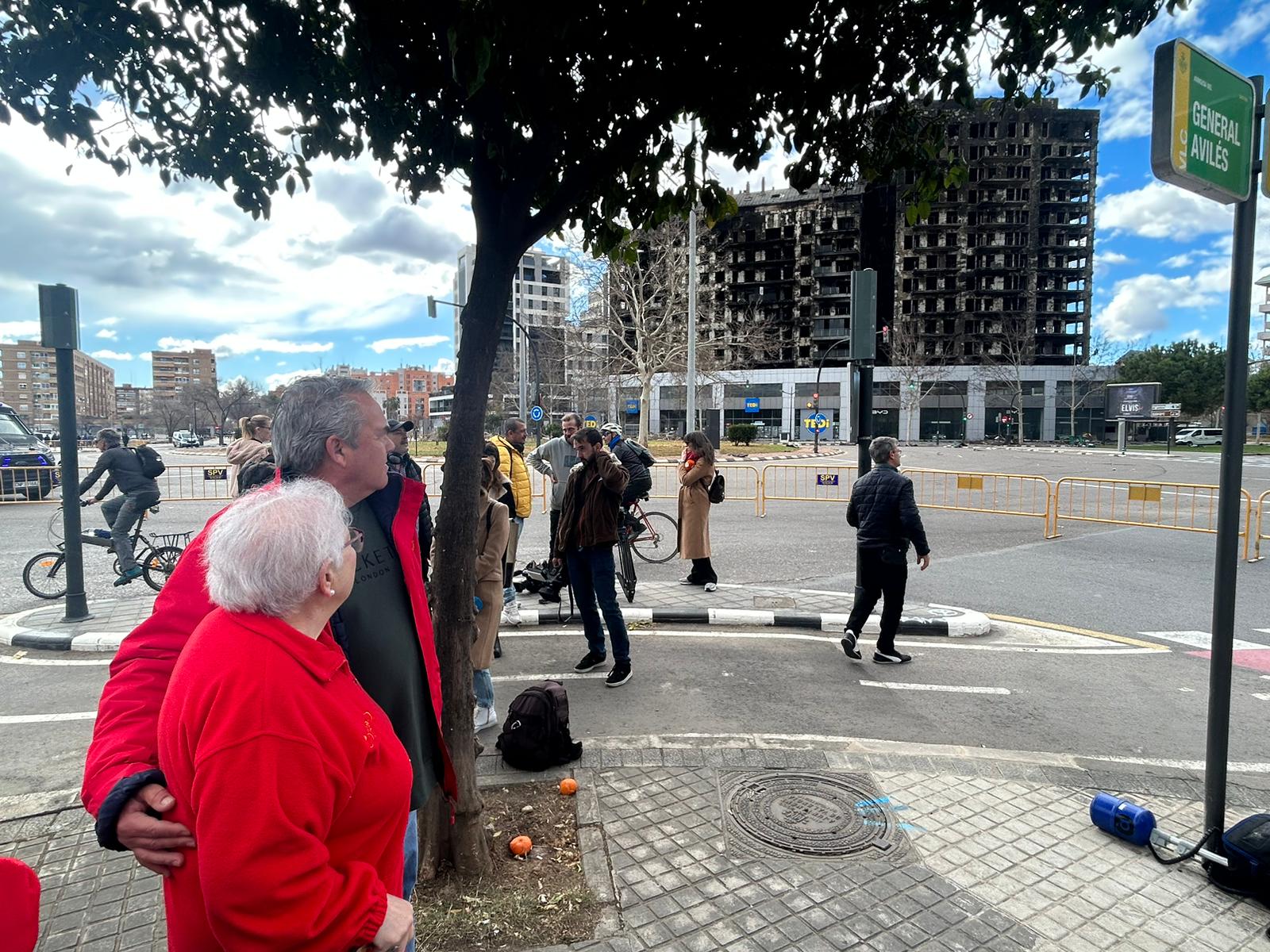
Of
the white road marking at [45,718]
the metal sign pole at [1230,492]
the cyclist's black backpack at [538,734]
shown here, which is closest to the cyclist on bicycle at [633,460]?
the cyclist's black backpack at [538,734]

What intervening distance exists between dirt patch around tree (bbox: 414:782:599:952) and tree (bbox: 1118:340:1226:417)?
246 feet

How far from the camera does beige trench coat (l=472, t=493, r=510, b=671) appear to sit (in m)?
4.63

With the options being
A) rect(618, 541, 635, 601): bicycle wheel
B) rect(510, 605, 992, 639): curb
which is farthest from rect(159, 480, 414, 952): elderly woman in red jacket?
rect(618, 541, 635, 601): bicycle wheel

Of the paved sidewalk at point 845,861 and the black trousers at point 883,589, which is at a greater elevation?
the black trousers at point 883,589

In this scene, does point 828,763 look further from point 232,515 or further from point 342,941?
point 232,515

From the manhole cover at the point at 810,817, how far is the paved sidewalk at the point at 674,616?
3212 mm

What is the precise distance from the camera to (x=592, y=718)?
475 centimetres

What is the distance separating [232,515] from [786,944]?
2412mm

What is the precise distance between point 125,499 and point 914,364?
7100 centimetres

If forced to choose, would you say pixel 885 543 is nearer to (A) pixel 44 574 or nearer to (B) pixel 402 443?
(B) pixel 402 443

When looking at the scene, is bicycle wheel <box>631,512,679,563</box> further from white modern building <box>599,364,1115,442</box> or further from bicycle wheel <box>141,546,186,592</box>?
white modern building <box>599,364,1115,442</box>

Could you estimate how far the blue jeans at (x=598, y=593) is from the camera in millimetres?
5395

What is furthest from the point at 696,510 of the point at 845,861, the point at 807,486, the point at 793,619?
the point at 807,486

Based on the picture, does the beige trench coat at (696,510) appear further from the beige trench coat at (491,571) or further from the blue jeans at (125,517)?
the blue jeans at (125,517)
